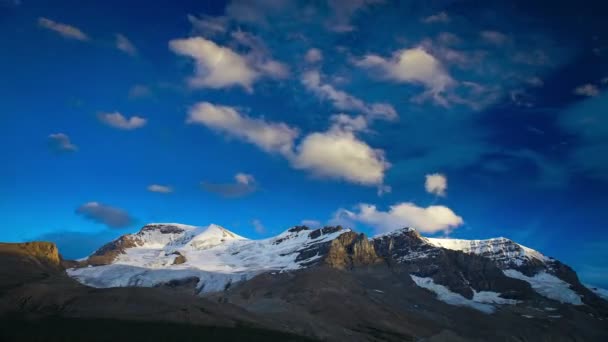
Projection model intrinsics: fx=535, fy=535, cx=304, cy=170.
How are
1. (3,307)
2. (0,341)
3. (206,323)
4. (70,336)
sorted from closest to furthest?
1. (0,341)
2. (70,336)
3. (3,307)
4. (206,323)

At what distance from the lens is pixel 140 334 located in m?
166

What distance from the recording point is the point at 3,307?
17675 cm

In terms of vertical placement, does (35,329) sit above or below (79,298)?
below

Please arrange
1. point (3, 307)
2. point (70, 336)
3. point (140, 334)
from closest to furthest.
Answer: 1. point (70, 336)
2. point (140, 334)
3. point (3, 307)

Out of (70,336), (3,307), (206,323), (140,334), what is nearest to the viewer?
(70,336)

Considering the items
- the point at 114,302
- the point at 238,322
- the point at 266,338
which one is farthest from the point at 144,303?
the point at 266,338

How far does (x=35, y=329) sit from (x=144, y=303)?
Result: 4590cm

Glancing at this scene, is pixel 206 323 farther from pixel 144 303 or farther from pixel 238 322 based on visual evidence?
pixel 144 303

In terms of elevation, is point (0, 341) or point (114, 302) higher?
point (114, 302)

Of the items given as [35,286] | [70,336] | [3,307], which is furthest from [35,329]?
[35,286]

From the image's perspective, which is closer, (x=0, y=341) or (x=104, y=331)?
(x=0, y=341)

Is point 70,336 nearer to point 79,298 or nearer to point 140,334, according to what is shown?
point 140,334

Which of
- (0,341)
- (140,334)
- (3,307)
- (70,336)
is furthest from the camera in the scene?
(3,307)

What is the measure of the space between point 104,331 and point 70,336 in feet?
35.8
